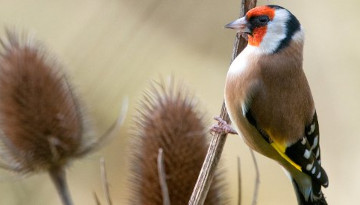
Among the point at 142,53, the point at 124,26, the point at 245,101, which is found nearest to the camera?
the point at 245,101

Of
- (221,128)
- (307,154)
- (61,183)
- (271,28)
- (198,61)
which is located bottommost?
(198,61)

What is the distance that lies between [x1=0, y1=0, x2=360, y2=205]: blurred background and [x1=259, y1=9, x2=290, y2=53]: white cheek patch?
3.69 ft

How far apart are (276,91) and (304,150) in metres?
0.20

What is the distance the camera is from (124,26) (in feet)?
14.6

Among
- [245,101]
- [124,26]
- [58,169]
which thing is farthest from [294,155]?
[124,26]

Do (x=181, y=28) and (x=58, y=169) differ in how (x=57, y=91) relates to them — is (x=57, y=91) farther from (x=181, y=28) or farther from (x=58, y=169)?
(x=181, y=28)

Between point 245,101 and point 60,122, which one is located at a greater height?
point 245,101

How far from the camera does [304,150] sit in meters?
2.69

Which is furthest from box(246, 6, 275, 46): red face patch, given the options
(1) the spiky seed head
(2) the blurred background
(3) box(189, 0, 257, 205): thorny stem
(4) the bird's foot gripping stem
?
(2) the blurred background

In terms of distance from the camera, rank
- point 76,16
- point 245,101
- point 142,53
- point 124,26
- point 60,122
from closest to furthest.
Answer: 1. point 245,101
2. point 60,122
3. point 142,53
4. point 124,26
5. point 76,16

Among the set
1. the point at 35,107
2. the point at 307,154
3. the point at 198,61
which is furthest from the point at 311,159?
the point at 198,61

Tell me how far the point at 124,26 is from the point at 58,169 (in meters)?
1.82

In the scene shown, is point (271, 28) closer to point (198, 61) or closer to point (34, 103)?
point (34, 103)

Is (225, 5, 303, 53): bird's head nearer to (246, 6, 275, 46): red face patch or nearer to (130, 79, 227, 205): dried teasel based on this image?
(246, 6, 275, 46): red face patch
